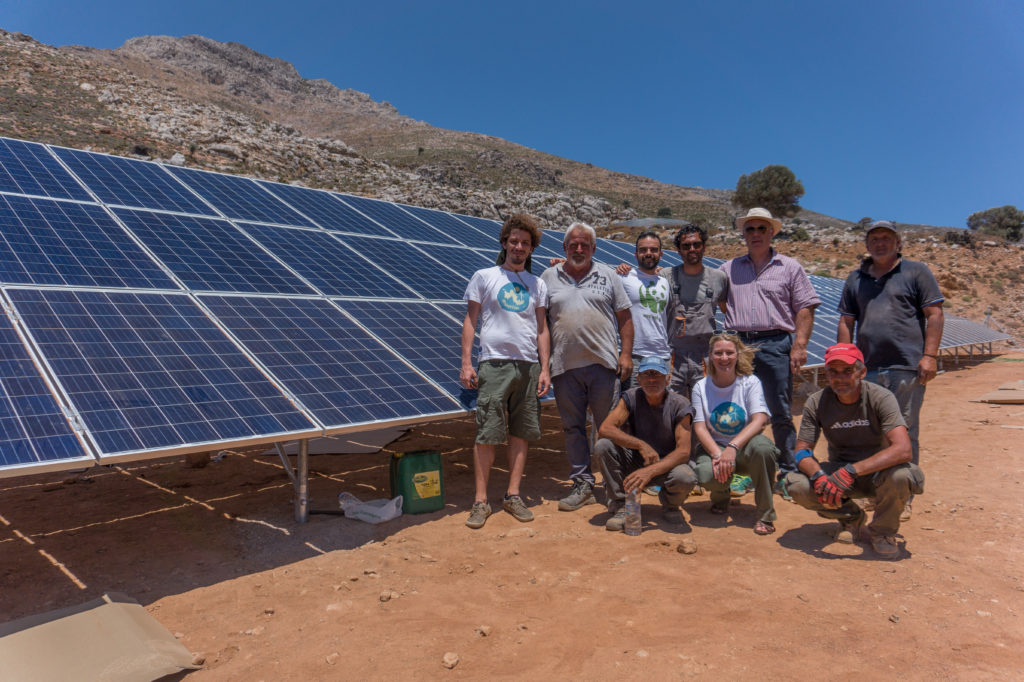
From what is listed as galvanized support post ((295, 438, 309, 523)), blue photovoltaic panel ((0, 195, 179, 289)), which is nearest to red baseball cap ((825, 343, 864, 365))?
galvanized support post ((295, 438, 309, 523))

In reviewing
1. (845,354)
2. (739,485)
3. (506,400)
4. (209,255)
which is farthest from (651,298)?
(209,255)

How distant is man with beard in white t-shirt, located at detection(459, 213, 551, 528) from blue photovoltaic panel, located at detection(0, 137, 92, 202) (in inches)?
175

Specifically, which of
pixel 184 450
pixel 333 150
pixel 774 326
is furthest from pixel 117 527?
pixel 333 150

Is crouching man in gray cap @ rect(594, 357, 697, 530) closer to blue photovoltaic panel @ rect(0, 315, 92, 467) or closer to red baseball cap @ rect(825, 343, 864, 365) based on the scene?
red baseball cap @ rect(825, 343, 864, 365)

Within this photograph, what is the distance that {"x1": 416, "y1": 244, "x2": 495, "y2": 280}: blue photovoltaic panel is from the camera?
28.6ft

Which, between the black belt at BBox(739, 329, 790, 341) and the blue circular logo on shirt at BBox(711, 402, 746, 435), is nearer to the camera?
the blue circular logo on shirt at BBox(711, 402, 746, 435)

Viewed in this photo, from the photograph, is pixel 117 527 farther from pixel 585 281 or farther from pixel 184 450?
pixel 585 281

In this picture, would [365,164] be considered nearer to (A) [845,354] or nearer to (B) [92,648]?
(A) [845,354]

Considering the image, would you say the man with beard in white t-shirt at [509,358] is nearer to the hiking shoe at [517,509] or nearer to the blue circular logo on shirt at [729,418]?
the hiking shoe at [517,509]

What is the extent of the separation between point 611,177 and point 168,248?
79677 millimetres

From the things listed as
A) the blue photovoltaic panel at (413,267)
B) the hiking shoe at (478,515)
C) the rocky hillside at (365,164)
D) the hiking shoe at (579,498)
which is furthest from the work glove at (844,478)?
the rocky hillside at (365,164)

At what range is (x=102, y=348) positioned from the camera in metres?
4.28

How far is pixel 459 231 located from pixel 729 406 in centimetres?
690

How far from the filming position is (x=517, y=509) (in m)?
5.27
